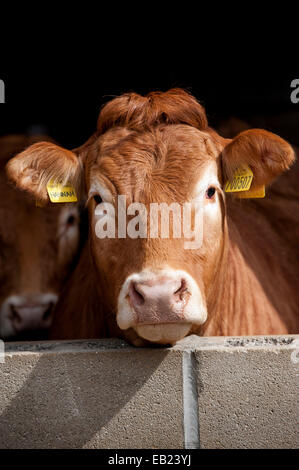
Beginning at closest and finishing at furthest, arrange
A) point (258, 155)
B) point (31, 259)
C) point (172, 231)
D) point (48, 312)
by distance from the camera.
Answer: point (172, 231) < point (258, 155) < point (48, 312) < point (31, 259)

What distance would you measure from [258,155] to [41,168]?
1.01 m

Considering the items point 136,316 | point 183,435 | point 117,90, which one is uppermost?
point 117,90

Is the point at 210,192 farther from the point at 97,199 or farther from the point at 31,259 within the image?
the point at 31,259

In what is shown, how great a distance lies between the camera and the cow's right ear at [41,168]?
2916 mm

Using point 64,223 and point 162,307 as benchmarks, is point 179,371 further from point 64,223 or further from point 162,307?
point 64,223

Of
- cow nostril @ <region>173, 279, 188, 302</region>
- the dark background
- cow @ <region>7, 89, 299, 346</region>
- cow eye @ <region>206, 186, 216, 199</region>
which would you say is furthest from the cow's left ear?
the dark background

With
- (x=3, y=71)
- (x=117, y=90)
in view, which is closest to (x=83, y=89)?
(x=117, y=90)

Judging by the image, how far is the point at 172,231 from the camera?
2.44 meters

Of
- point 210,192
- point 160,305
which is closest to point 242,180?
point 210,192

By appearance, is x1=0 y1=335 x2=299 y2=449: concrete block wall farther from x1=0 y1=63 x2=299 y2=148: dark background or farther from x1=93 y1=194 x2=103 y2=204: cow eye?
x1=0 y1=63 x2=299 y2=148: dark background

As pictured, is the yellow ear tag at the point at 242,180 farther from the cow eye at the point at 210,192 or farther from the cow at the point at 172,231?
the cow eye at the point at 210,192

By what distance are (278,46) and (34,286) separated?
3.44 meters

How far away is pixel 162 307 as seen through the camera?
7.18 ft

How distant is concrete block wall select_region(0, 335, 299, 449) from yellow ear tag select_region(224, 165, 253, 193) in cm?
81
